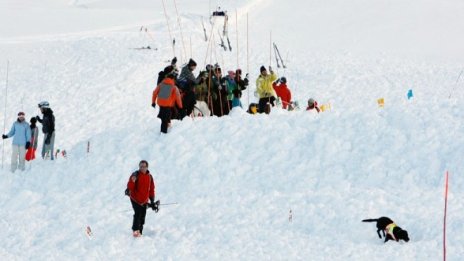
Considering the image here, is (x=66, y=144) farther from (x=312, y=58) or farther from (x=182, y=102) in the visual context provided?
(x=312, y=58)

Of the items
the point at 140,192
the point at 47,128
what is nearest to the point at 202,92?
the point at 47,128

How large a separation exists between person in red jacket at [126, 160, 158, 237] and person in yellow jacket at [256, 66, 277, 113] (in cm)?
A: 592

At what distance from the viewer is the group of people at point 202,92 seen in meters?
14.9

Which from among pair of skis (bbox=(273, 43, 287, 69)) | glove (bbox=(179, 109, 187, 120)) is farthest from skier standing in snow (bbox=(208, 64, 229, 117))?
pair of skis (bbox=(273, 43, 287, 69))

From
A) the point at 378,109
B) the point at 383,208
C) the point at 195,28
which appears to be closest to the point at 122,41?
the point at 195,28

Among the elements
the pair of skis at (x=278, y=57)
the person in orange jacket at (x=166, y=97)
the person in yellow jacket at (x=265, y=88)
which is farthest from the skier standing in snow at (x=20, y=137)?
the pair of skis at (x=278, y=57)

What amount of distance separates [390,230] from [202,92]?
6.82 m

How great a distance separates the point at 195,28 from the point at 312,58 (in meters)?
7.10

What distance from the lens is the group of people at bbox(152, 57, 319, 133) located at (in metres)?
14.9

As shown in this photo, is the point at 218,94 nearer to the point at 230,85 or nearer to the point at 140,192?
the point at 230,85

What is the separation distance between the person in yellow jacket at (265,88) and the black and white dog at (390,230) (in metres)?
6.60

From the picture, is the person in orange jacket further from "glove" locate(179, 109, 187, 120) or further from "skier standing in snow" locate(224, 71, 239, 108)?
"skier standing in snow" locate(224, 71, 239, 108)

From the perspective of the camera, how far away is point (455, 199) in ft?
38.4

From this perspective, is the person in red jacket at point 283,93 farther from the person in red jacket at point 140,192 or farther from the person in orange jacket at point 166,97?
the person in red jacket at point 140,192
